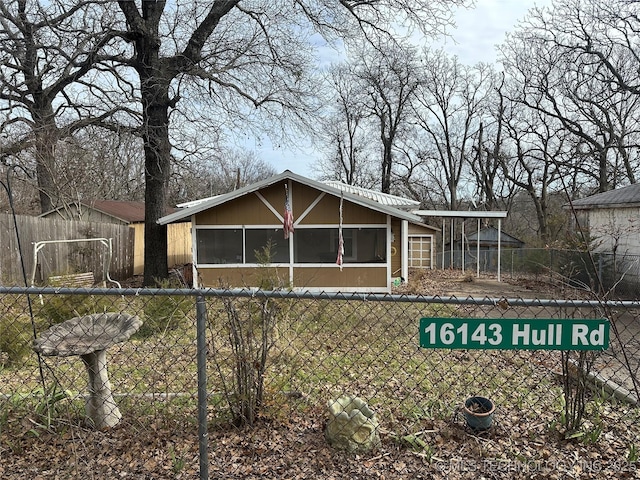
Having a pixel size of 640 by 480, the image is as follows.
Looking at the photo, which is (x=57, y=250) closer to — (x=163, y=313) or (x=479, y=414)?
(x=163, y=313)

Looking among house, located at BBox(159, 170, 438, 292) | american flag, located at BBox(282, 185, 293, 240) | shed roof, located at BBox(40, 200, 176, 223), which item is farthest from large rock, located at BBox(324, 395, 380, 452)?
shed roof, located at BBox(40, 200, 176, 223)

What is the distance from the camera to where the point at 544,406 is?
12.1ft

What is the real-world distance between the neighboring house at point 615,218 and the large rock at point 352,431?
1078 cm

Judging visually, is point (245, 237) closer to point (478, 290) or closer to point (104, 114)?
point (104, 114)

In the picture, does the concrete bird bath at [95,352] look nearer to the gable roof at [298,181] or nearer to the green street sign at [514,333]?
the green street sign at [514,333]

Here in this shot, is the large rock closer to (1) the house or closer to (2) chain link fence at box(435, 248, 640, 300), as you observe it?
(2) chain link fence at box(435, 248, 640, 300)

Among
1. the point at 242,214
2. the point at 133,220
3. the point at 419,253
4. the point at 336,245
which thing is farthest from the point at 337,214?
the point at 133,220

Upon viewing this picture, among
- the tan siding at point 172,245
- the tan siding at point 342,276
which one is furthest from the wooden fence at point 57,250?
the tan siding at point 342,276

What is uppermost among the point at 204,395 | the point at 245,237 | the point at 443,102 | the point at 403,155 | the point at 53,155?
the point at 443,102

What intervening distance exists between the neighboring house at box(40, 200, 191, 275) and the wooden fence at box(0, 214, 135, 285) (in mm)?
1597

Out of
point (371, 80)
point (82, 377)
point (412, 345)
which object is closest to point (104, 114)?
point (82, 377)

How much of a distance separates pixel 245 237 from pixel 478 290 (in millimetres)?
7395

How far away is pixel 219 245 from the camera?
477 inches

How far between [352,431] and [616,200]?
43.8ft
